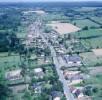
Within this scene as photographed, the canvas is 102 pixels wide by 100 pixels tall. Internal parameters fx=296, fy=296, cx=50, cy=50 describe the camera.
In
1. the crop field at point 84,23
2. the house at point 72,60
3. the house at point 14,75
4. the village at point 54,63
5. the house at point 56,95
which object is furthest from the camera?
the crop field at point 84,23

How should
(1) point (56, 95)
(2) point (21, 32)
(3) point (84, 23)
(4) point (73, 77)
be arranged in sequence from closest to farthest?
(1) point (56, 95)
(4) point (73, 77)
(2) point (21, 32)
(3) point (84, 23)

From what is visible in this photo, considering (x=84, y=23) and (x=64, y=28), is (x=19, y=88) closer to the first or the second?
(x=64, y=28)

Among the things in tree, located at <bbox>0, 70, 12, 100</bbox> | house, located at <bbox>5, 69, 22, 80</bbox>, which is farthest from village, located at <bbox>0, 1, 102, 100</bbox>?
tree, located at <bbox>0, 70, 12, 100</bbox>

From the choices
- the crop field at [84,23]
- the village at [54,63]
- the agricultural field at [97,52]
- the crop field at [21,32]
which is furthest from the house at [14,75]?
the crop field at [84,23]

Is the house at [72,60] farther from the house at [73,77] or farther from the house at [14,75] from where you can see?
the house at [14,75]

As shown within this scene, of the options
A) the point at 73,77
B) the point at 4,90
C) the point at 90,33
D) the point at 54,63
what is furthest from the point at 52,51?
the point at 4,90

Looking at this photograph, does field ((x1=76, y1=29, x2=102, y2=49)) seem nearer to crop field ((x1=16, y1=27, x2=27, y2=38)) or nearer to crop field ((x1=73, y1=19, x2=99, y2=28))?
crop field ((x1=73, y1=19, x2=99, y2=28))
